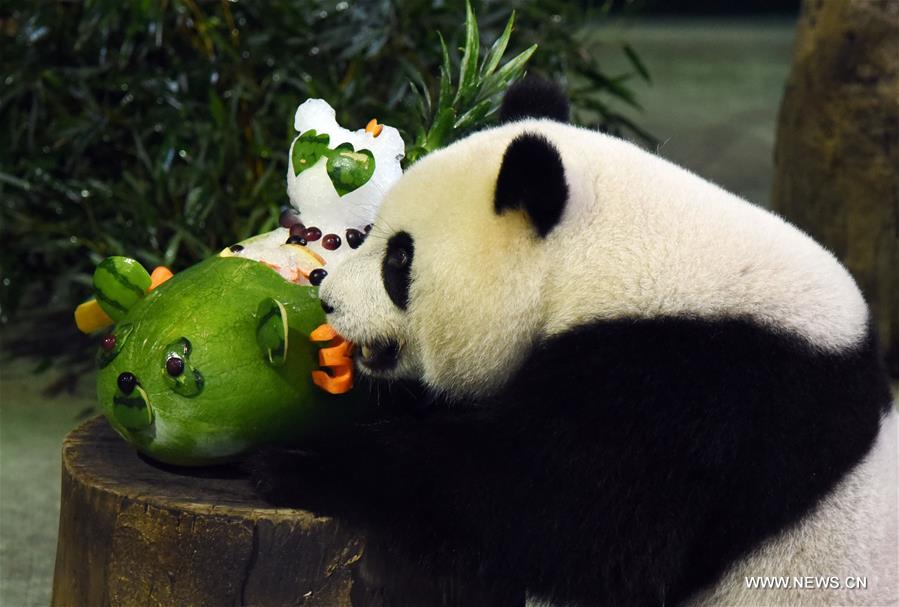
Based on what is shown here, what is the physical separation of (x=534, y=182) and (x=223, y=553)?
565 millimetres

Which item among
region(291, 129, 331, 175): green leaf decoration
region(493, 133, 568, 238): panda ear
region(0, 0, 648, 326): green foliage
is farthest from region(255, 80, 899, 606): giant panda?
region(0, 0, 648, 326): green foliage

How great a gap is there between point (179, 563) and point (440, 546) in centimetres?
34

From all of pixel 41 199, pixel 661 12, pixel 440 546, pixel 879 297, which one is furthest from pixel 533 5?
pixel 661 12

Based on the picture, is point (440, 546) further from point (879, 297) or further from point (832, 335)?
point (879, 297)

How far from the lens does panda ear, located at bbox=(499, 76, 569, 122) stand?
154cm

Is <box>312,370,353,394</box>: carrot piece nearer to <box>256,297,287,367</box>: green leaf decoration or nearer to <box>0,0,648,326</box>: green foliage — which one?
<box>256,297,287,367</box>: green leaf decoration

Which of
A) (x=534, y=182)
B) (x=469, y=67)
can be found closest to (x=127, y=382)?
(x=534, y=182)

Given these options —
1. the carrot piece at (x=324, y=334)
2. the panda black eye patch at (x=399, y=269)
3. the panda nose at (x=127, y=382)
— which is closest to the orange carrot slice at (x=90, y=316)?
the panda nose at (x=127, y=382)

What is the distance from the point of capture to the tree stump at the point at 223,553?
142 cm

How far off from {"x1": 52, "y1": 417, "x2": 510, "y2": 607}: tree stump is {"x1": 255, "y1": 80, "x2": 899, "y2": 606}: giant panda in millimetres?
64

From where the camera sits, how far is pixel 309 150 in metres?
1.67

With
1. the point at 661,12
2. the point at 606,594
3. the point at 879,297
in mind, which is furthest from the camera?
the point at 661,12

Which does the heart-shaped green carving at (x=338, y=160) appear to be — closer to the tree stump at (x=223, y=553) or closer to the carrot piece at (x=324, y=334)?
the carrot piece at (x=324, y=334)

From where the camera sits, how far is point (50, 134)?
351 centimetres
